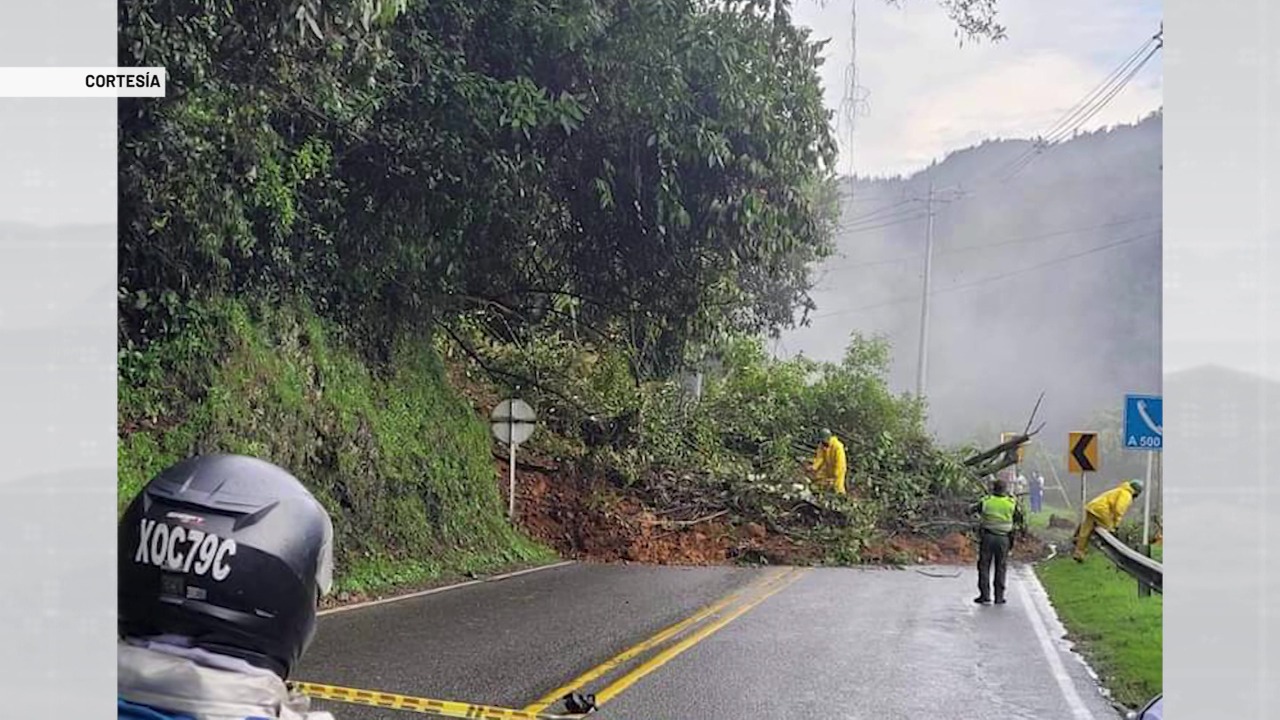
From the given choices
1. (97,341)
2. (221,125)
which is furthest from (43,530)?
(221,125)

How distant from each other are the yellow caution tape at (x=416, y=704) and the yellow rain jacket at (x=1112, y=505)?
77.4 inches

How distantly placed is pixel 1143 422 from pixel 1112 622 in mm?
1614

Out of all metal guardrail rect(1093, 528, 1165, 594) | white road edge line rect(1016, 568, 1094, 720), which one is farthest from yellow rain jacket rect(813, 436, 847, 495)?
metal guardrail rect(1093, 528, 1165, 594)


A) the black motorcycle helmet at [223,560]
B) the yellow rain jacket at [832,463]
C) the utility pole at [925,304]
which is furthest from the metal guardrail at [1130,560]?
the black motorcycle helmet at [223,560]

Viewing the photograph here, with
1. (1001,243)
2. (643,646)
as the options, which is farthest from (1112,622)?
(643,646)

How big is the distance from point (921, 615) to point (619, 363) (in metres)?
2.14

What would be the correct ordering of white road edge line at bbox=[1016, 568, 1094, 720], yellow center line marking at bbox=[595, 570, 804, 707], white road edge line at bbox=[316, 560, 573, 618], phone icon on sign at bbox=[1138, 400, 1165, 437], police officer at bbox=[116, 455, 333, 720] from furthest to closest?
white road edge line at bbox=[316, 560, 573, 618], yellow center line marking at bbox=[595, 570, 804, 707], white road edge line at bbox=[1016, 568, 1094, 720], phone icon on sign at bbox=[1138, 400, 1165, 437], police officer at bbox=[116, 455, 333, 720]

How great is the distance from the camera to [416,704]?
420cm

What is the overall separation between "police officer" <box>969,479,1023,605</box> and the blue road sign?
156 cm

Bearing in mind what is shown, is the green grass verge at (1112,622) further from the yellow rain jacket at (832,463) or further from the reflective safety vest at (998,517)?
the yellow rain jacket at (832,463)

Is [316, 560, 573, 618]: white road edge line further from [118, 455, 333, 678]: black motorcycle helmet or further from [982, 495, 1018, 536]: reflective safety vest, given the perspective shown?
[118, 455, 333, 678]: black motorcycle helmet

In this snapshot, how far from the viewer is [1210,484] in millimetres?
2947

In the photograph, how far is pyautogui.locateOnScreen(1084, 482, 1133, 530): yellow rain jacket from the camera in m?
3.88

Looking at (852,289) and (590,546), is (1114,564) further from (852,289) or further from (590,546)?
(590,546)
